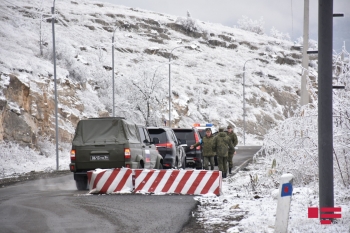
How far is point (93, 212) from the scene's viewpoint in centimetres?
1068

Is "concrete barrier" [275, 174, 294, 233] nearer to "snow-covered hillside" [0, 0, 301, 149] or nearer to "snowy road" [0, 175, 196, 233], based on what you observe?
"snowy road" [0, 175, 196, 233]

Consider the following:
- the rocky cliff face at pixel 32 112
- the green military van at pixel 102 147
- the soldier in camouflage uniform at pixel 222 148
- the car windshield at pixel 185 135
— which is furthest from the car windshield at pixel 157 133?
the rocky cliff face at pixel 32 112

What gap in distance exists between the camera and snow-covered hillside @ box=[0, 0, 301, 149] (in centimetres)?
3697

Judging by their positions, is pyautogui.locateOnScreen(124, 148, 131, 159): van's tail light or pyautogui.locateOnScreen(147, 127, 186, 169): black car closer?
pyautogui.locateOnScreen(124, 148, 131, 159): van's tail light

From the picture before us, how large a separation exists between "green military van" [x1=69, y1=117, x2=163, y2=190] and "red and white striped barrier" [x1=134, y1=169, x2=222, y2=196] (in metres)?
1.38

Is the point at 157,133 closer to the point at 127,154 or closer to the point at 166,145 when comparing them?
the point at 166,145

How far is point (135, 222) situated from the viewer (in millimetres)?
9500

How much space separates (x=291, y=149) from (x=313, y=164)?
72cm

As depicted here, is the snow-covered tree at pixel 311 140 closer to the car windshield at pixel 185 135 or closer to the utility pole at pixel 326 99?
the utility pole at pixel 326 99

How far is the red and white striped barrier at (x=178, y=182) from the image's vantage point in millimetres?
13766

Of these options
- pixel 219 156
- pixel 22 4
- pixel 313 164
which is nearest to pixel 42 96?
pixel 219 156

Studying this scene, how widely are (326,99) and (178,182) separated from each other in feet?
22.2

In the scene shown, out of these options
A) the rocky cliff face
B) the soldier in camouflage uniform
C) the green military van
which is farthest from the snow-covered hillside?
the green military van

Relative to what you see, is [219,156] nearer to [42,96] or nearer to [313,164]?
[313,164]
